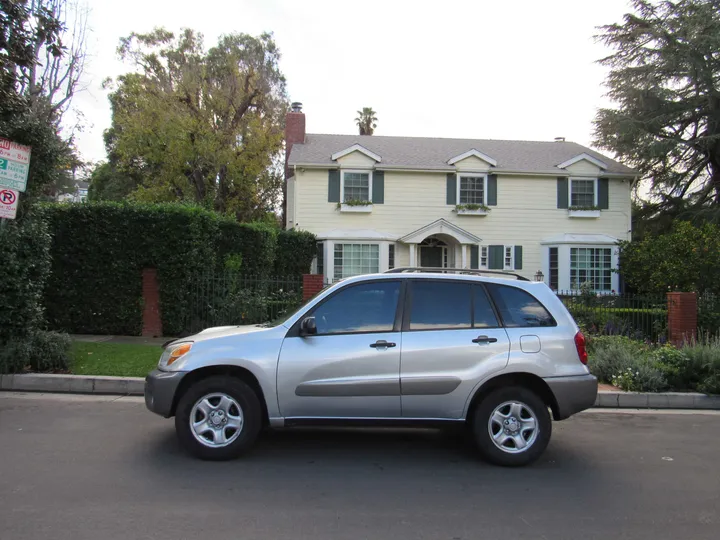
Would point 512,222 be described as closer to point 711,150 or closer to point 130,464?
point 711,150

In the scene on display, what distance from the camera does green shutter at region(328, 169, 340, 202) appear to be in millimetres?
21484

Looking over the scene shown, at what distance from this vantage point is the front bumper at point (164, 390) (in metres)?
4.95

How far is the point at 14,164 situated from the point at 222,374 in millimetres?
5667

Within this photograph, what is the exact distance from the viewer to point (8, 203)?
8.22 m

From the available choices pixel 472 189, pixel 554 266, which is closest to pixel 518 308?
pixel 472 189

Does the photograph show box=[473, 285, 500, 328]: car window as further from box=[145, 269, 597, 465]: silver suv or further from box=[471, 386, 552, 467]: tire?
box=[471, 386, 552, 467]: tire

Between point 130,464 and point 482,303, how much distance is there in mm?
3536

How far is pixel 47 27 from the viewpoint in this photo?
8656 millimetres

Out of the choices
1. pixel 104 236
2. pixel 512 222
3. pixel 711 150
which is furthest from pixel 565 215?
pixel 104 236

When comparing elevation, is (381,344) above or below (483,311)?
below

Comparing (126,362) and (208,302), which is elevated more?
(208,302)

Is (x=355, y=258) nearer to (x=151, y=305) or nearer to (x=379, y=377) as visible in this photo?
(x=151, y=305)

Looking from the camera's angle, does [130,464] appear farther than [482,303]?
No

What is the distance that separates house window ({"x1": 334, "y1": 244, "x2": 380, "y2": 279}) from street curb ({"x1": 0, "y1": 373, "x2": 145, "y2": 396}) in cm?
1351
